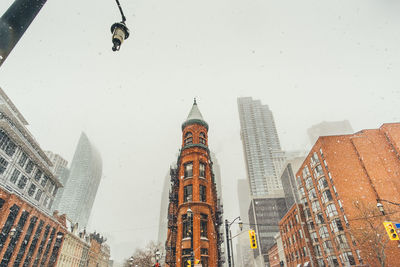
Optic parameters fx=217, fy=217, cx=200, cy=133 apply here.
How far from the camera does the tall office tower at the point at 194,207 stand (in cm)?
2403

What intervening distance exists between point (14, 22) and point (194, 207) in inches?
973

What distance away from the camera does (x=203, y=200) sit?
27844mm

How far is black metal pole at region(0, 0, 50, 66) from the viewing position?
389 centimetres

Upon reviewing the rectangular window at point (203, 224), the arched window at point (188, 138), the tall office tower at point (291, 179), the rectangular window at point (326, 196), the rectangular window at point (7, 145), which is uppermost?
the tall office tower at point (291, 179)

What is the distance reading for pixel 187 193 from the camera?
2825cm

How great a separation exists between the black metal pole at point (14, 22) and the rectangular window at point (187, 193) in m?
25.3

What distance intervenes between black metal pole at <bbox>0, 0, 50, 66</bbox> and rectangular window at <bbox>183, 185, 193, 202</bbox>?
25.3 m

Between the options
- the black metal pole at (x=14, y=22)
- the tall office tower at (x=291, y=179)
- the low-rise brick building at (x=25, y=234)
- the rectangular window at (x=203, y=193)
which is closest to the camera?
the black metal pole at (x=14, y=22)

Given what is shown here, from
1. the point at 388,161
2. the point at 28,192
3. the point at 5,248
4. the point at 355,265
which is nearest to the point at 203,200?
the point at 5,248

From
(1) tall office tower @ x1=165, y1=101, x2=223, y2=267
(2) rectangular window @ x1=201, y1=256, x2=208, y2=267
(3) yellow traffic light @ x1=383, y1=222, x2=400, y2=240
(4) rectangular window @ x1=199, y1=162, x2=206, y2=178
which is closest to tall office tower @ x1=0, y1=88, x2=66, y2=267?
(1) tall office tower @ x1=165, y1=101, x2=223, y2=267

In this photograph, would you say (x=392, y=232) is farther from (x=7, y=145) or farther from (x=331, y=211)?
(x=7, y=145)

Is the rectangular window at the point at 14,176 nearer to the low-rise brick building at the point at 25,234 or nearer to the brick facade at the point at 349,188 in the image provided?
the low-rise brick building at the point at 25,234

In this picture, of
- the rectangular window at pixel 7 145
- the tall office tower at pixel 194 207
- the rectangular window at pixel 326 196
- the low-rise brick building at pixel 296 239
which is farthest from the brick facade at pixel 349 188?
the rectangular window at pixel 7 145

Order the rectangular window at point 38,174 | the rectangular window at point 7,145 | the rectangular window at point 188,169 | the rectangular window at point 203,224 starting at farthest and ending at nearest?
the rectangular window at point 38,174 → the rectangular window at point 7,145 → the rectangular window at point 188,169 → the rectangular window at point 203,224
